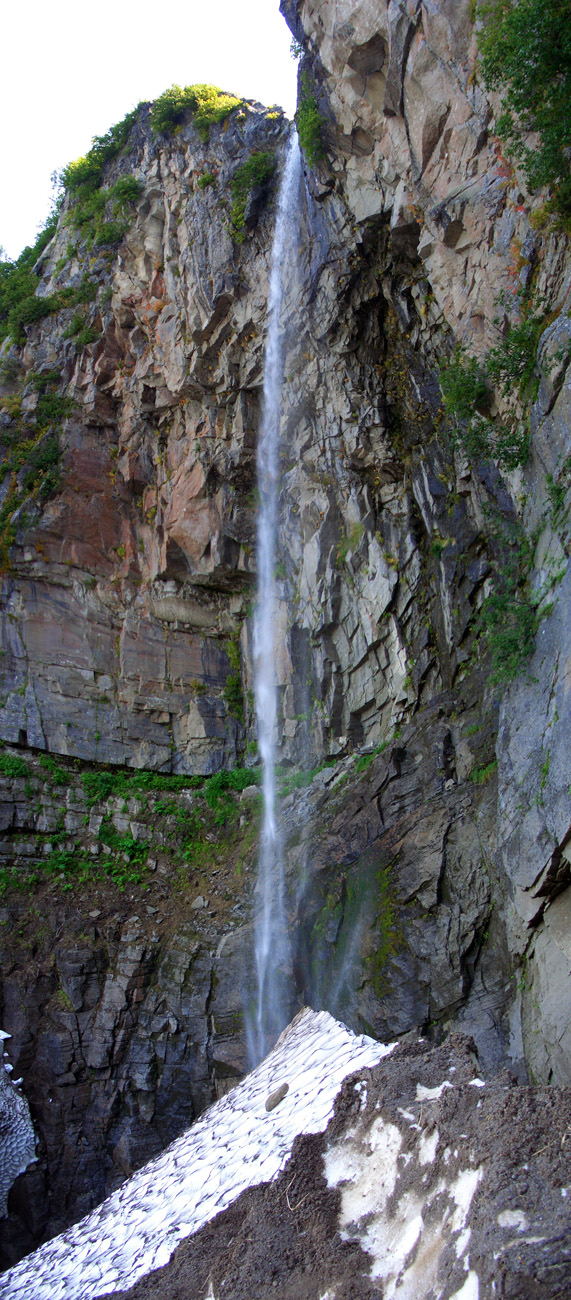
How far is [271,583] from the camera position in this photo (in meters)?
18.3

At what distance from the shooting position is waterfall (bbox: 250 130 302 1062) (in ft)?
46.0

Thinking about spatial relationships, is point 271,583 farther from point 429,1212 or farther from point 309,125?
point 429,1212

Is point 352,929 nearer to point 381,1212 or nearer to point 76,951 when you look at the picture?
point 76,951

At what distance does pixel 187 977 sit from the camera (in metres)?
14.1

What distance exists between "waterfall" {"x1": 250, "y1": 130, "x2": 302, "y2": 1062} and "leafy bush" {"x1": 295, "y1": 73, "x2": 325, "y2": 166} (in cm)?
221

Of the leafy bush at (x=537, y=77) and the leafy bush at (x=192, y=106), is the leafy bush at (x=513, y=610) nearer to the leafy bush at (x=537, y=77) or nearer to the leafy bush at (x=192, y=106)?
the leafy bush at (x=537, y=77)

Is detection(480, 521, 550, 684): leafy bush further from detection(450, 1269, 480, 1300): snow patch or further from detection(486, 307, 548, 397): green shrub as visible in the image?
detection(450, 1269, 480, 1300): snow patch

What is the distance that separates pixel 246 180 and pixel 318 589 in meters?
10.2

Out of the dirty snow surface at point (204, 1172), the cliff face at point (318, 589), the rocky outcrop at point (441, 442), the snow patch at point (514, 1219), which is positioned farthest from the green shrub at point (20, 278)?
the snow patch at point (514, 1219)

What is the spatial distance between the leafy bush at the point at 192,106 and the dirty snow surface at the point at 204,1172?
829 inches

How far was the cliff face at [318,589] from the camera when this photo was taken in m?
10.4

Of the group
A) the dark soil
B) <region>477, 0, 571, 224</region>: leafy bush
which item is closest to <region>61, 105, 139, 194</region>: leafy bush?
<region>477, 0, 571, 224</region>: leafy bush

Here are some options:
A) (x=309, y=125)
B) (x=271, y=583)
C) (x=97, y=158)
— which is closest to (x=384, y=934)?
(x=271, y=583)

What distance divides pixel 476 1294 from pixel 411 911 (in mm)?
8948
